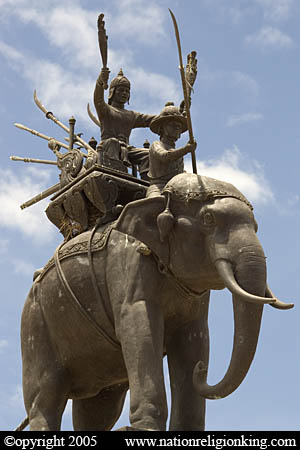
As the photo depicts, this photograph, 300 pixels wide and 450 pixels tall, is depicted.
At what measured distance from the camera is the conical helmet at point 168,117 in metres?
12.0

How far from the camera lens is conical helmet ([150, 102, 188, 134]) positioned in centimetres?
1201

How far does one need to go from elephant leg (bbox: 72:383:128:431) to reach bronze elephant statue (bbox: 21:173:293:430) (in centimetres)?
25

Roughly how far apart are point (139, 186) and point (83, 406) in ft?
8.80

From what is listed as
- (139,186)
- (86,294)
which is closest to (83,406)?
(86,294)

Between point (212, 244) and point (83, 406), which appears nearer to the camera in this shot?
point (212, 244)

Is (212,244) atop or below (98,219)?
below

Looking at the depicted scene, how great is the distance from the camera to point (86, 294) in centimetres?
1147

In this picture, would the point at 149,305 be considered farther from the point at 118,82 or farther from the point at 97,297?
the point at 118,82

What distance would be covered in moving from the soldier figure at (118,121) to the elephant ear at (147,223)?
118 centimetres

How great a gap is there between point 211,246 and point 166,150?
144 centimetres
